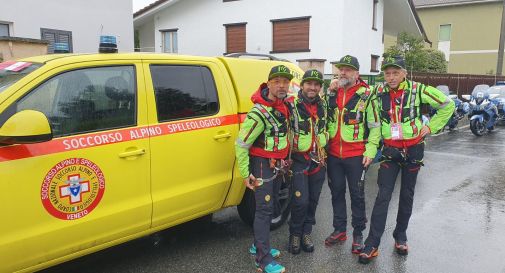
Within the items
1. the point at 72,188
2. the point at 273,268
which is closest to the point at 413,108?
the point at 273,268

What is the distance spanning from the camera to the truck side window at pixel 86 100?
2.86 m

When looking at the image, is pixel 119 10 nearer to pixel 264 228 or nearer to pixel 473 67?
pixel 264 228

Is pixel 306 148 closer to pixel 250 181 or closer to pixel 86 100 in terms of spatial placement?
pixel 250 181

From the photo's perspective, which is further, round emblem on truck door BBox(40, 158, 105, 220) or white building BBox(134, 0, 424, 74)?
white building BBox(134, 0, 424, 74)

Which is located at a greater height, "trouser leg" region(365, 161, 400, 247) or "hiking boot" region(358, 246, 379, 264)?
"trouser leg" region(365, 161, 400, 247)

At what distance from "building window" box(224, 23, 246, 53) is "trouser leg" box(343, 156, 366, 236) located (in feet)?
52.2

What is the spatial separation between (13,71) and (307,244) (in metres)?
2.82

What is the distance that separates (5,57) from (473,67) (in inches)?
1388

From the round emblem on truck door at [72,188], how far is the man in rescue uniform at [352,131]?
2075mm

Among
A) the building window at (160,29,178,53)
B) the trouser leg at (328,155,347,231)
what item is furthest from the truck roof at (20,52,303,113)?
the building window at (160,29,178,53)

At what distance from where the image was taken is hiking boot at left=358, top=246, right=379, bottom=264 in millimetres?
3879

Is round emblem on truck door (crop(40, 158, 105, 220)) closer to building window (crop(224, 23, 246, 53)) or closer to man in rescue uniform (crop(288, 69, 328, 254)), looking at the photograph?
man in rescue uniform (crop(288, 69, 328, 254))

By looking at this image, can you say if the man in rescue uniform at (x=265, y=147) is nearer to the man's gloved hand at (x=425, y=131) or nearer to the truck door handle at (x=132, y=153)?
the truck door handle at (x=132, y=153)

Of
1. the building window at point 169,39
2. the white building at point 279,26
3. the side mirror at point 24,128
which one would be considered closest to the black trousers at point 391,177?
the side mirror at point 24,128
